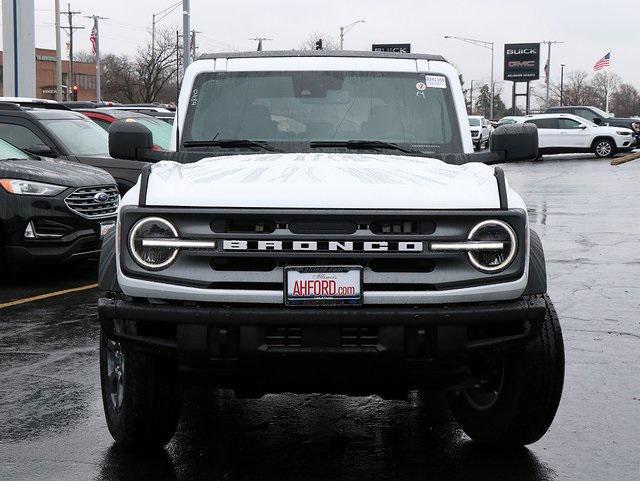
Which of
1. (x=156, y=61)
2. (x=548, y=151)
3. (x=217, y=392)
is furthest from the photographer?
(x=156, y=61)

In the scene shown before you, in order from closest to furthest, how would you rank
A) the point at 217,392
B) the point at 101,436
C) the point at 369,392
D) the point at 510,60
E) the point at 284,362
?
the point at 284,362 → the point at 369,392 → the point at 101,436 → the point at 217,392 → the point at 510,60

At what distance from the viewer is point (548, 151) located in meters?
40.3

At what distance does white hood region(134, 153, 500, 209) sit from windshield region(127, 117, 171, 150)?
1164 cm

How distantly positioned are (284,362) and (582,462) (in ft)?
5.22

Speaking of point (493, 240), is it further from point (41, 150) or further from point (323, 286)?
point (41, 150)

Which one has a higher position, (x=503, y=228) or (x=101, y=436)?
(x=503, y=228)

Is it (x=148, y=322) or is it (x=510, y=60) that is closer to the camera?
(x=148, y=322)

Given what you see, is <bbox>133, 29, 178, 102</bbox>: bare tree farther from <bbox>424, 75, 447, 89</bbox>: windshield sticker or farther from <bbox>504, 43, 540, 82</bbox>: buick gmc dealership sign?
<bbox>424, 75, 447, 89</bbox>: windshield sticker

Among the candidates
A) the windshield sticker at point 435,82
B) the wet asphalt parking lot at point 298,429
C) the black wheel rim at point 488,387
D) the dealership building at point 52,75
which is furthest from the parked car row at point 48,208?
the dealership building at point 52,75

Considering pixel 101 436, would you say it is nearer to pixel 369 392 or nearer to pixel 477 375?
pixel 369 392

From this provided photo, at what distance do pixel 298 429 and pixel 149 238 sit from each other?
153cm

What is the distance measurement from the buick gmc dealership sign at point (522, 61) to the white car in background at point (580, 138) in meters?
58.9

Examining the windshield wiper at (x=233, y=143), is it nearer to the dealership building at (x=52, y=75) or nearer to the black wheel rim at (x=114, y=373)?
the black wheel rim at (x=114, y=373)


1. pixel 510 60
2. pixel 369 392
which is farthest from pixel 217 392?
pixel 510 60
